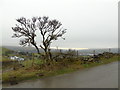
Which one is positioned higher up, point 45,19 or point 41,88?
point 45,19

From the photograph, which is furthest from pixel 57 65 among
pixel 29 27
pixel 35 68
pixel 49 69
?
pixel 29 27

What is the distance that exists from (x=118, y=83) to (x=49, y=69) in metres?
5.57

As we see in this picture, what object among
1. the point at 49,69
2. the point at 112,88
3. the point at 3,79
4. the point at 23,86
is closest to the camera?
the point at 112,88

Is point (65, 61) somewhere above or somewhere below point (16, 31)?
below

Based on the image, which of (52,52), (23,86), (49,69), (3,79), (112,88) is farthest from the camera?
(52,52)

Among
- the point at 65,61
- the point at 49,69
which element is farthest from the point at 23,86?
the point at 65,61

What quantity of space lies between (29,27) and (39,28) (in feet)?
3.48

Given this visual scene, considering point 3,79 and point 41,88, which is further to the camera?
point 3,79

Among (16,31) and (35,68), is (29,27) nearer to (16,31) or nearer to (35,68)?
(16,31)

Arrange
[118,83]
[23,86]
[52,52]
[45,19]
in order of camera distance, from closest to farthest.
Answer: [118,83] → [23,86] → [52,52] → [45,19]

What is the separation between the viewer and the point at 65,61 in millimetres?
12375

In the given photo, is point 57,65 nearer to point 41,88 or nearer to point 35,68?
point 35,68

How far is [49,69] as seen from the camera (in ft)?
36.2

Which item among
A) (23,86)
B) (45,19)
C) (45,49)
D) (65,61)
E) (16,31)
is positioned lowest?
(23,86)
